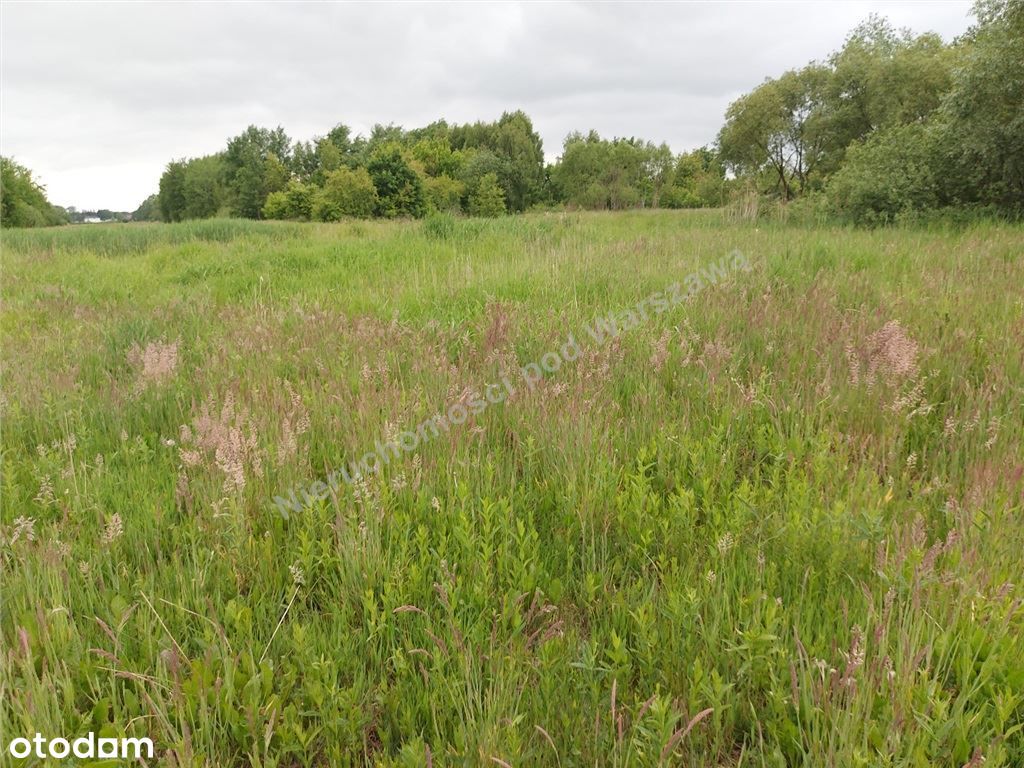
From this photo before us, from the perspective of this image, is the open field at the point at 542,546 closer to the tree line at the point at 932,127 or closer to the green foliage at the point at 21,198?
the tree line at the point at 932,127

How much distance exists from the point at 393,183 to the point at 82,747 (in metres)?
50.3

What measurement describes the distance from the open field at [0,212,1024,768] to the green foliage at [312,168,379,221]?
43.3 meters

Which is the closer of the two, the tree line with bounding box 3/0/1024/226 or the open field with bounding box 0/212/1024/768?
the open field with bounding box 0/212/1024/768

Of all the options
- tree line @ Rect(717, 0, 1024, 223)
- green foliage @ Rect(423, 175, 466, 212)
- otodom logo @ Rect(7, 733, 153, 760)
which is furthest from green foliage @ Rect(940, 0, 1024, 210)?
green foliage @ Rect(423, 175, 466, 212)

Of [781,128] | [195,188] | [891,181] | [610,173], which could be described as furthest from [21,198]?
[891,181]

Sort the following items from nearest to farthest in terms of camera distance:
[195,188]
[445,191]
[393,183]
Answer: [393,183] < [445,191] < [195,188]

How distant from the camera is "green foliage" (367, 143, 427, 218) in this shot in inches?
1853

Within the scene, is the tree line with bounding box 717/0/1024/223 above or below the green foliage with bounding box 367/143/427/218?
below

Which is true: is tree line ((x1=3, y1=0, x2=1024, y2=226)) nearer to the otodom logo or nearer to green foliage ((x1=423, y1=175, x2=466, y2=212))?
green foliage ((x1=423, y1=175, x2=466, y2=212))

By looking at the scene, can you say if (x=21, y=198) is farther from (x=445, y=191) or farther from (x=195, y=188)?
(x=445, y=191)

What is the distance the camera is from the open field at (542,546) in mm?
1402

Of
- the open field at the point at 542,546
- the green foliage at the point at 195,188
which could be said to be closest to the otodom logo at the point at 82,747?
the open field at the point at 542,546

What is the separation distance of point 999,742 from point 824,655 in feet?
1.21

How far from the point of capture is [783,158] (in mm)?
29266
